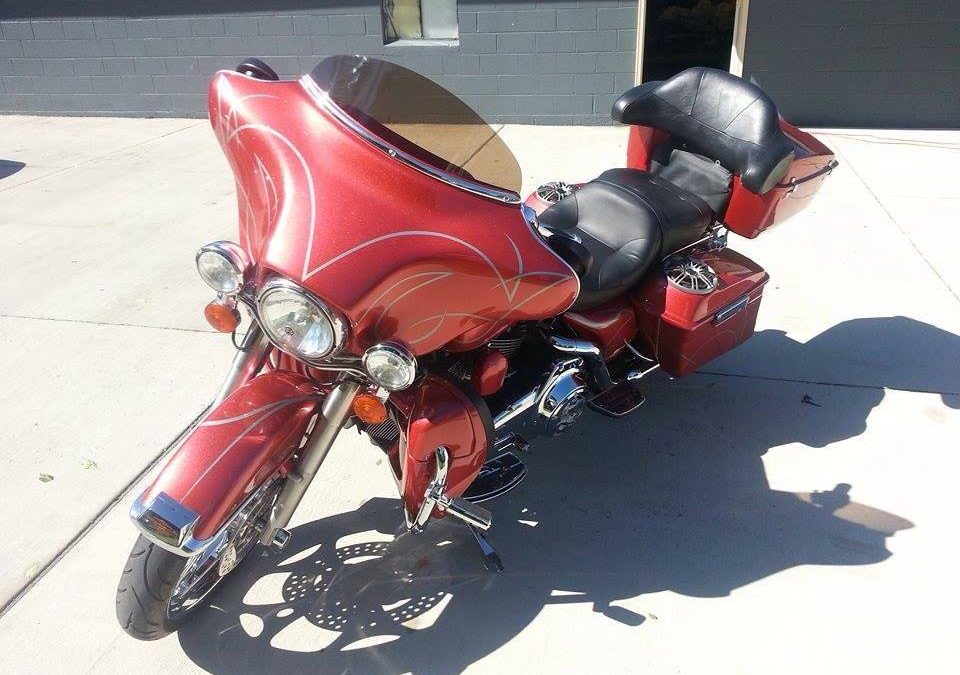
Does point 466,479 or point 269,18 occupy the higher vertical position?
point 269,18

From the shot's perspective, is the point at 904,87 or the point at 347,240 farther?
the point at 904,87

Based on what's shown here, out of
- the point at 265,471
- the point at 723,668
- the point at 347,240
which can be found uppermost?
the point at 347,240

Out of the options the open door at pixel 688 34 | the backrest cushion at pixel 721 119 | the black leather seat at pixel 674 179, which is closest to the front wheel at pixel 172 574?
the black leather seat at pixel 674 179

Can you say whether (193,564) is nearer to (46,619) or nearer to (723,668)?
(46,619)

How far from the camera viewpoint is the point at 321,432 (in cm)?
211

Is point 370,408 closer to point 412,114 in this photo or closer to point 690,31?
point 412,114

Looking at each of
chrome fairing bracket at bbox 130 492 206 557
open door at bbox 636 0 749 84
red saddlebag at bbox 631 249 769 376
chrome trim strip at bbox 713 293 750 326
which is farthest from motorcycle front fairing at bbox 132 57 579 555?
open door at bbox 636 0 749 84

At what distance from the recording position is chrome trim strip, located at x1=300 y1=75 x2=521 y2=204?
1972mm

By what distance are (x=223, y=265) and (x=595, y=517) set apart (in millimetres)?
1603

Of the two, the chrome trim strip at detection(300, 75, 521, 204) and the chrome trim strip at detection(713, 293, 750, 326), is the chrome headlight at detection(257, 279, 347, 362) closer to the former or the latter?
the chrome trim strip at detection(300, 75, 521, 204)

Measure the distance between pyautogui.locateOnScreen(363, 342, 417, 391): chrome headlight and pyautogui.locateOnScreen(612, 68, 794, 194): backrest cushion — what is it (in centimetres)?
176

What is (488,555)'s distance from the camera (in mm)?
A: 2549

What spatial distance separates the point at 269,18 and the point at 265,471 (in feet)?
24.9

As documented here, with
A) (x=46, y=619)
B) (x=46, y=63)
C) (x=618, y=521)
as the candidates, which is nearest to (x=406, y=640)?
(x=618, y=521)
